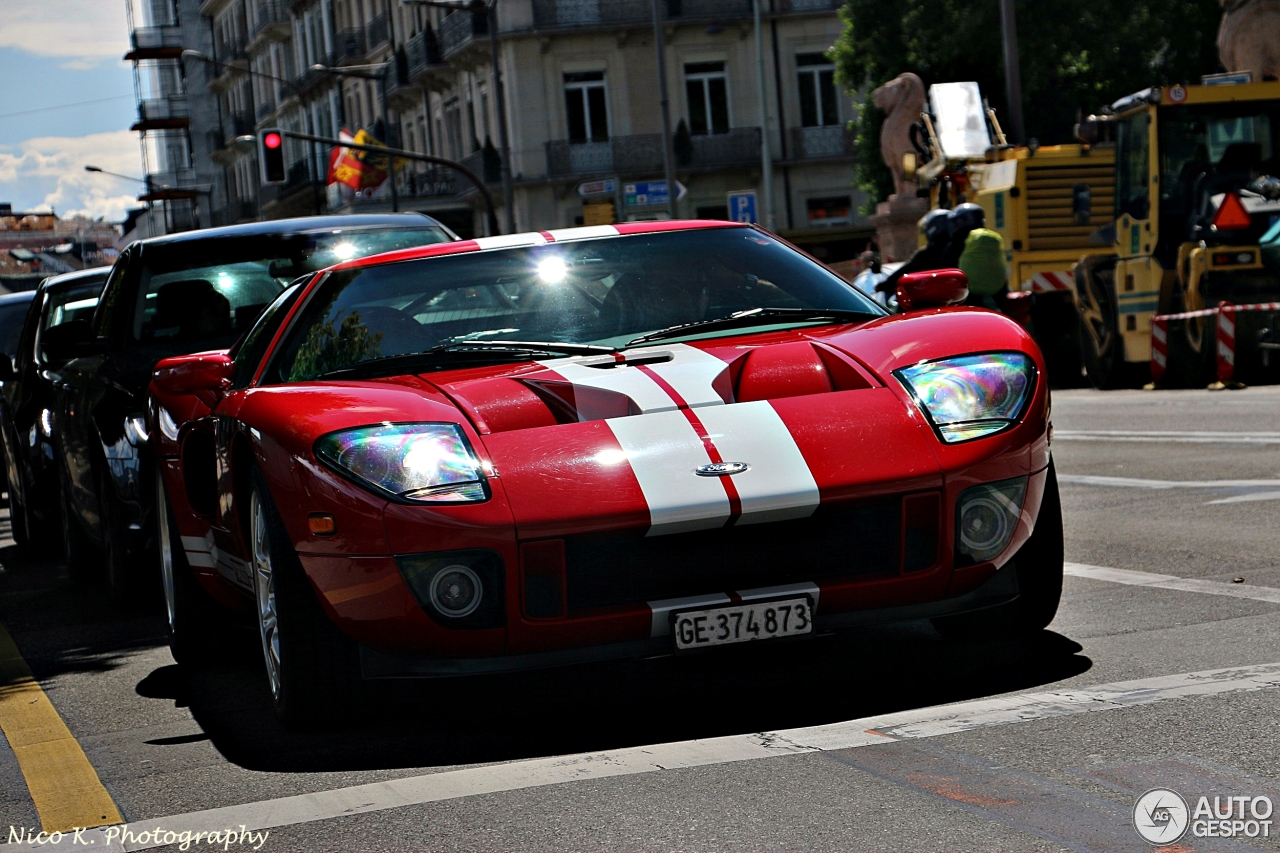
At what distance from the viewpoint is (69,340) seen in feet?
28.9

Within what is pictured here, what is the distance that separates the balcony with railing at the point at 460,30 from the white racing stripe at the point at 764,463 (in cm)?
4904

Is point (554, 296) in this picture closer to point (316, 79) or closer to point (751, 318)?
point (751, 318)

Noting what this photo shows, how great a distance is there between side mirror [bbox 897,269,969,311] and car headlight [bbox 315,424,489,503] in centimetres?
171

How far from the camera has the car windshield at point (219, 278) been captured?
8.93 m

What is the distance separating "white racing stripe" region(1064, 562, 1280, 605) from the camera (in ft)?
20.8

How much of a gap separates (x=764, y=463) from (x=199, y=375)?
2341mm

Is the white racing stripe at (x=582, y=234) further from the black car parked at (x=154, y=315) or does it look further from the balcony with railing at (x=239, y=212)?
the balcony with railing at (x=239, y=212)

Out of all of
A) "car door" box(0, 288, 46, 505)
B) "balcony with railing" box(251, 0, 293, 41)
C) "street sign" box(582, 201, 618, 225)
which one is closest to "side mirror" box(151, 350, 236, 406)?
"car door" box(0, 288, 46, 505)

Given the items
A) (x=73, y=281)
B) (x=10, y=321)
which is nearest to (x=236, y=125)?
(x=10, y=321)

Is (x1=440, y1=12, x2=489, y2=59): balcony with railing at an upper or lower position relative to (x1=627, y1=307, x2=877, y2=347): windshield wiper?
upper

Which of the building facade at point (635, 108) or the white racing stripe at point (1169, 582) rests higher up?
the building facade at point (635, 108)

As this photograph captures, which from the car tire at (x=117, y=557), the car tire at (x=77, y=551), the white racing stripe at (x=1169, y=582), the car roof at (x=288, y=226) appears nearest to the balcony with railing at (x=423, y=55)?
the car tire at (x=77, y=551)

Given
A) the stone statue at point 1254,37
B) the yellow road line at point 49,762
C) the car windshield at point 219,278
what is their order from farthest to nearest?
1. the stone statue at point 1254,37
2. the car windshield at point 219,278
3. the yellow road line at point 49,762

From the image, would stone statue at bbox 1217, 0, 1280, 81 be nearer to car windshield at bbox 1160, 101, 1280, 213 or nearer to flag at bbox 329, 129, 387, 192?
car windshield at bbox 1160, 101, 1280, 213
